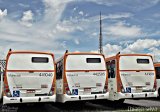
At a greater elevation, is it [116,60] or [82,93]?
[116,60]

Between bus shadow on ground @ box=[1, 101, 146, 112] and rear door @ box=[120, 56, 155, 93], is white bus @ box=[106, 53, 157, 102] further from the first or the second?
bus shadow on ground @ box=[1, 101, 146, 112]

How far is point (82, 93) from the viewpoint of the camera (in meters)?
14.8

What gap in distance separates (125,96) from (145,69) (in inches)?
68.2

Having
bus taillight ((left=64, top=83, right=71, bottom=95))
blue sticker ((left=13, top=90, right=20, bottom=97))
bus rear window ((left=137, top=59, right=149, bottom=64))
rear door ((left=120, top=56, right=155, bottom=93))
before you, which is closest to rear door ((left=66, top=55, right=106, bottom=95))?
bus taillight ((left=64, top=83, right=71, bottom=95))

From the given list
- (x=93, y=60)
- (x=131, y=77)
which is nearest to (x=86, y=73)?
(x=93, y=60)

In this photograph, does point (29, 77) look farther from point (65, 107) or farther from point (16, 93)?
point (65, 107)

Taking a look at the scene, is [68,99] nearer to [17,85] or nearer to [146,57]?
[17,85]

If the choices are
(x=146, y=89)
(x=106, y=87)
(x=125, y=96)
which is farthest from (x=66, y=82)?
(x=146, y=89)

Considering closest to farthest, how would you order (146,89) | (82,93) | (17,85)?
(17,85), (82,93), (146,89)

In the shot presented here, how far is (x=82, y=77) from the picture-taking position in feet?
48.6

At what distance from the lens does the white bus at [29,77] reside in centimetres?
1385

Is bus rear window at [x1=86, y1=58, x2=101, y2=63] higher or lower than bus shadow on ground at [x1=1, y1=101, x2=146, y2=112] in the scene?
higher

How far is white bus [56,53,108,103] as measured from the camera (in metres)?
14.7

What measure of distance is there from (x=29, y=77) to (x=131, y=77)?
485 cm
